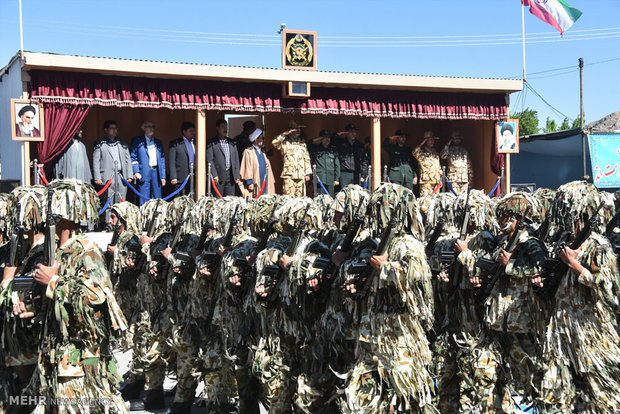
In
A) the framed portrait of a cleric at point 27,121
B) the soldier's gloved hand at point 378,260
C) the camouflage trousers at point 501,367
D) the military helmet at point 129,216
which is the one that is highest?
the framed portrait of a cleric at point 27,121

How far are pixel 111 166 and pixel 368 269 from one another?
28.7ft

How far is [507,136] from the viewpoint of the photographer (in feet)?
53.3

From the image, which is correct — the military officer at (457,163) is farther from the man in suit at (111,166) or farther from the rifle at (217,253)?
the rifle at (217,253)

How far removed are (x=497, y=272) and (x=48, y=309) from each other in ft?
11.5

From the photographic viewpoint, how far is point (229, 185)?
13961mm

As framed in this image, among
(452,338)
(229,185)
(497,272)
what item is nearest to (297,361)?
(452,338)

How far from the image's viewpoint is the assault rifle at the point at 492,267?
233 inches

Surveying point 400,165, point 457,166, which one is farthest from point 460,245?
point 457,166

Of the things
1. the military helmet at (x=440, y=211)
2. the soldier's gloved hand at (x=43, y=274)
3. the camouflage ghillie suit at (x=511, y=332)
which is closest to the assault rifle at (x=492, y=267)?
the camouflage ghillie suit at (x=511, y=332)

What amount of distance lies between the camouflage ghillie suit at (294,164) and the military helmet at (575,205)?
869 centimetres

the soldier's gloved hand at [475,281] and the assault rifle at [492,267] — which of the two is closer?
the assault rifle at [492,267]

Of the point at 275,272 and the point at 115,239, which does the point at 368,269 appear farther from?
the point at 115,239

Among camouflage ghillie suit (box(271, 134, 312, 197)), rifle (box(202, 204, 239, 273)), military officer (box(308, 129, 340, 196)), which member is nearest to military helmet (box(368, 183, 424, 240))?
rifle (box(202, 204, 239, 273))

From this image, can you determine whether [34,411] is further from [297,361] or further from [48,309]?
[297,361]
